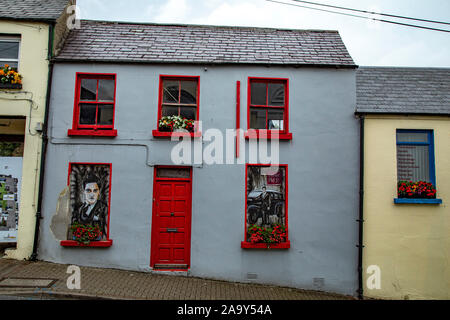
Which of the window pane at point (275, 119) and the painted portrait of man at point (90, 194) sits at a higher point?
the window pane at point (275, 119)

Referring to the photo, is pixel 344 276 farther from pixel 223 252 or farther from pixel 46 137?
pixel 46 137

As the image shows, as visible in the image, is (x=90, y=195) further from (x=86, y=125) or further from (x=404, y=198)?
(x=404, y=198)

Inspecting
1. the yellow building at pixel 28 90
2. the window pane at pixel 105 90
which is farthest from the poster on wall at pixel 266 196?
the yellow building at pixel 28 90

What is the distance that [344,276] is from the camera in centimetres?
793

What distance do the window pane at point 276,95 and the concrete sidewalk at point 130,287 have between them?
5048mm

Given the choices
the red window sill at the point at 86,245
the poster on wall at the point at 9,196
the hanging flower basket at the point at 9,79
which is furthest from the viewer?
the poster on wall at the point at 9,196

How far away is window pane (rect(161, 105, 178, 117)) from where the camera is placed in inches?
338

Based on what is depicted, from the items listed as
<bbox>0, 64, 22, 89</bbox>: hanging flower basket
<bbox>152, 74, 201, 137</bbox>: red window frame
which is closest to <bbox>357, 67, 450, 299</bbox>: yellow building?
<bbox>152, 74, 201, 137</bbox>: red window frame

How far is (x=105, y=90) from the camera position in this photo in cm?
862

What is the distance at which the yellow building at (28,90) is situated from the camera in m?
7.98

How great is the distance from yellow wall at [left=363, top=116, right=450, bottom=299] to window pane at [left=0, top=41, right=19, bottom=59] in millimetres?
10297

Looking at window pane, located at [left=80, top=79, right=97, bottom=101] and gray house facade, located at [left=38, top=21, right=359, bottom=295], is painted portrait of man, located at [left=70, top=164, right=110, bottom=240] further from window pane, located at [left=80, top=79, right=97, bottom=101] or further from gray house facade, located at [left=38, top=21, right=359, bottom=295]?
window pane, located at [left=80, top=79, right=97, bottom=101]

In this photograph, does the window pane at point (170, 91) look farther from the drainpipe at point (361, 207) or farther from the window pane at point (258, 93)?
the drainpipe at point (361, 207)
